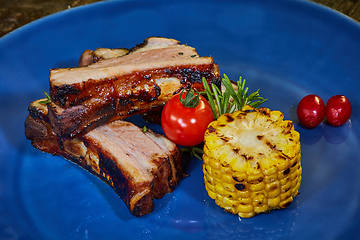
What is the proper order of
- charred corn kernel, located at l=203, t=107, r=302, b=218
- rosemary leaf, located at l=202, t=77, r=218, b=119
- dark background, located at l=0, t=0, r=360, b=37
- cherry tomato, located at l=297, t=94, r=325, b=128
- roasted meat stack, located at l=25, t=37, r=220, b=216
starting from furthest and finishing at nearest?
dark background, located at l=0, t=0, r=360, b=37, cherry tomato, located at l=297, t=94, r=325, b=128, rosemary leaf, located at l=202, t=77, r=218, b=119, roasted meat stack, located at l=25, t=37, r=220, b=216, charred corn kernel, located at l=203, t=107, r=302, b=218

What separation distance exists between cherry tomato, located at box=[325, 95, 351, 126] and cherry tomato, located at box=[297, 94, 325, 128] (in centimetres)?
5

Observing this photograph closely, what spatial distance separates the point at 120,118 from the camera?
9.95 feet

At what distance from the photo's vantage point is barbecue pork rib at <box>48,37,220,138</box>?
2809 millimetres

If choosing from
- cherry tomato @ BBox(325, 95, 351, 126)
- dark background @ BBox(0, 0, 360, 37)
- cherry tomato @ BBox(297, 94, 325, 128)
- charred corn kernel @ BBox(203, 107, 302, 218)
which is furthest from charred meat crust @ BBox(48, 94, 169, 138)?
dark background @ BBox(0, 0, 360, 37)

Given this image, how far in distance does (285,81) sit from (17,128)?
2316 millimetres

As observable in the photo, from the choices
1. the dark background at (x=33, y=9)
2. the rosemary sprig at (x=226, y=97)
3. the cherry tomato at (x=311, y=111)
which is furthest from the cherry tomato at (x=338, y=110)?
the dark background at (x=33, y=9)

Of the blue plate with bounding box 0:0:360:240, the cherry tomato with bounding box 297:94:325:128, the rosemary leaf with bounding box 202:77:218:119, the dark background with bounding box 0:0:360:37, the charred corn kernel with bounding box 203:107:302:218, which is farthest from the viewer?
the dark background with bounding box 0:0:360:37

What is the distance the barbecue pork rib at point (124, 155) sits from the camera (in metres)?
2.60

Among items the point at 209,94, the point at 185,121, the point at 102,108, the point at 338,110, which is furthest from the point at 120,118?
the point at 338,110

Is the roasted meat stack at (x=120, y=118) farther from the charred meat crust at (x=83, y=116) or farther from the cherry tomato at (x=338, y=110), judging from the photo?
the cherry tomato at (x=338, y=110)

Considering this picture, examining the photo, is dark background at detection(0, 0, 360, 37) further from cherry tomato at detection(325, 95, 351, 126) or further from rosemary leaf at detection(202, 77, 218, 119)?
rosemary leaf at detection(202, 77, 218, 119)

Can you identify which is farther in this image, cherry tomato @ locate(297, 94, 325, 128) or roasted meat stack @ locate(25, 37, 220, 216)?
cherry tomato @ locate(297, 94, 325, 128)

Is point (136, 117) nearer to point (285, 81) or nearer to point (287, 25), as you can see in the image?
point (285, 81)

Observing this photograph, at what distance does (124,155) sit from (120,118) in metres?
0.38
